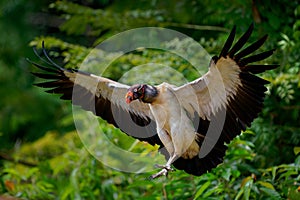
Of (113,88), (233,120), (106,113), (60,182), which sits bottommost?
(60,182)

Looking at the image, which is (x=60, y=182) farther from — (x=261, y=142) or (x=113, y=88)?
(x=113, y=88)

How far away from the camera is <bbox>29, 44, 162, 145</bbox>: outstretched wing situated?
2.51 metres

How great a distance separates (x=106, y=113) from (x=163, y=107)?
469 mm

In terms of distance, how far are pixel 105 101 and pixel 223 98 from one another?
1.83 feet

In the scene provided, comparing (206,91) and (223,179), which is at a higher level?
(206,91)

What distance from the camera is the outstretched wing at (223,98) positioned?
6.89 ft

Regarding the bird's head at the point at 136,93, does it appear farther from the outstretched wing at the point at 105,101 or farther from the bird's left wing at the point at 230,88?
the outstretched wing at the point at 105,101

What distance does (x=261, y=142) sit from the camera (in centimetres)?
371

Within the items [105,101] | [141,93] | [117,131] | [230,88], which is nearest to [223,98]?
[230,88]

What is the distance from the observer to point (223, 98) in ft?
7.46

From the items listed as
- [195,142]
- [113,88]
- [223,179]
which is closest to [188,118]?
[195,142]

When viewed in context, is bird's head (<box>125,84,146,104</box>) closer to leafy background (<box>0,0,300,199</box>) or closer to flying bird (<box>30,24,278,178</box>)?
flying bird (<box>30,24,278,178</box>)

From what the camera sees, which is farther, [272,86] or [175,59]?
[175,59]

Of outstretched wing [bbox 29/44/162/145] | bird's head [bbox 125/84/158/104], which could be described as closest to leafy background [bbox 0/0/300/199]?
outstretched wing [bbox 29/44/162/145]
